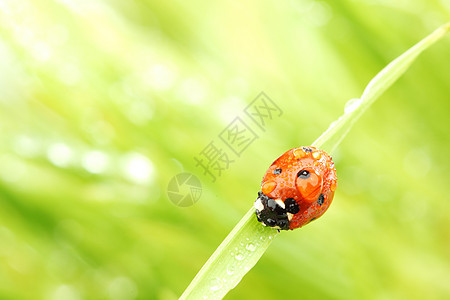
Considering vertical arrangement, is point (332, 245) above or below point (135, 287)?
above

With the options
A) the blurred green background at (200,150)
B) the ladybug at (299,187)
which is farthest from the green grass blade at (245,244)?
the blurred green background at (200,150)

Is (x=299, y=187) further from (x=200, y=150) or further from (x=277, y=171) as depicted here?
(x=200, y=150)

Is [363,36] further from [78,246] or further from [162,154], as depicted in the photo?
[78,246]

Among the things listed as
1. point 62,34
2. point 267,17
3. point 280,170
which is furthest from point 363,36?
point 62,34

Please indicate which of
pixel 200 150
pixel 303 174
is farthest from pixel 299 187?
pixel 200 150

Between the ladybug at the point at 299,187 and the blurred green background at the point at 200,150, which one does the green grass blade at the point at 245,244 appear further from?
the blurred green background at the point at 200,150

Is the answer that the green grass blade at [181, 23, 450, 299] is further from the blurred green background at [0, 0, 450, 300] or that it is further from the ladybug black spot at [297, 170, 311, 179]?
the blurred green background at [0, 0, 450, 300]

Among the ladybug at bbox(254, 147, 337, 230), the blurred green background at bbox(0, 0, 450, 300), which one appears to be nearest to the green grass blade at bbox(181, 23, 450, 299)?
the ladybug at bbox(254, 147, 337, 230)
